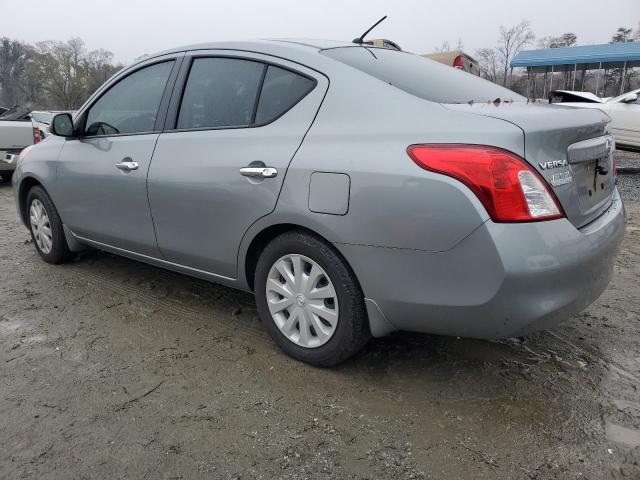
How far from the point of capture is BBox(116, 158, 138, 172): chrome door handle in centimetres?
328

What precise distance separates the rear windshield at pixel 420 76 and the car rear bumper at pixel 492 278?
754 millimetres

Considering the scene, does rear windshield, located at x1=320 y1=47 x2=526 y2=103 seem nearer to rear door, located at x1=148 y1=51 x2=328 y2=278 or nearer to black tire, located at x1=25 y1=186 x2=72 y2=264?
rear door, located at x1=148 y1=51 x2=328 y2=278

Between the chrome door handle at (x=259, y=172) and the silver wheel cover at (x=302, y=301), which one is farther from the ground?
the chrome door handle at (x=259, y=172)

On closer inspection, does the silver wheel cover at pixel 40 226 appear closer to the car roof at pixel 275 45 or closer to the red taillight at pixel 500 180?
the car roof at pixel 275 45

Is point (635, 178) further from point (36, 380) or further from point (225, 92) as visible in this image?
point (36, 380)

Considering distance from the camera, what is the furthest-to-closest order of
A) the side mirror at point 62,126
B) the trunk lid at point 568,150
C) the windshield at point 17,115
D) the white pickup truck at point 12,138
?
the windshield at point 17,115 < the white pickup truck at point 12,138 < the side mirror at point 62,126 < the trunk lid at point 568,150

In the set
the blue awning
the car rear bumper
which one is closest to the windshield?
the car rear bumper

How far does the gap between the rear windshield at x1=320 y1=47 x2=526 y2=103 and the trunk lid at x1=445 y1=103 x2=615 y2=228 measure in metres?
0.19

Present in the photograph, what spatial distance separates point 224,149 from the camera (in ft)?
9.24

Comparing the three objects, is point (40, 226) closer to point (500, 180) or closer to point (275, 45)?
point (275, 45)

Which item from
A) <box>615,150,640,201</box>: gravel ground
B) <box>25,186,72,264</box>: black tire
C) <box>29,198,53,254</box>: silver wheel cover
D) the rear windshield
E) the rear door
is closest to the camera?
the rear windshield

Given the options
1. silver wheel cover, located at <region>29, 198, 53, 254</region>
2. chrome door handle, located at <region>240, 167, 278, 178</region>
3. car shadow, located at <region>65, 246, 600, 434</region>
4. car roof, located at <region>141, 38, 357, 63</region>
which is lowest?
car shadow, located at <region>65, 246, 600, 434</region>

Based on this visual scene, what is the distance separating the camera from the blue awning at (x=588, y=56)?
2625 cm

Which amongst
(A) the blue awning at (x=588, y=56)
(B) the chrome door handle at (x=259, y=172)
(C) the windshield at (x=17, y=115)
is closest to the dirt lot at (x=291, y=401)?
(B) the chrome door handle at (x=259, y=172)
